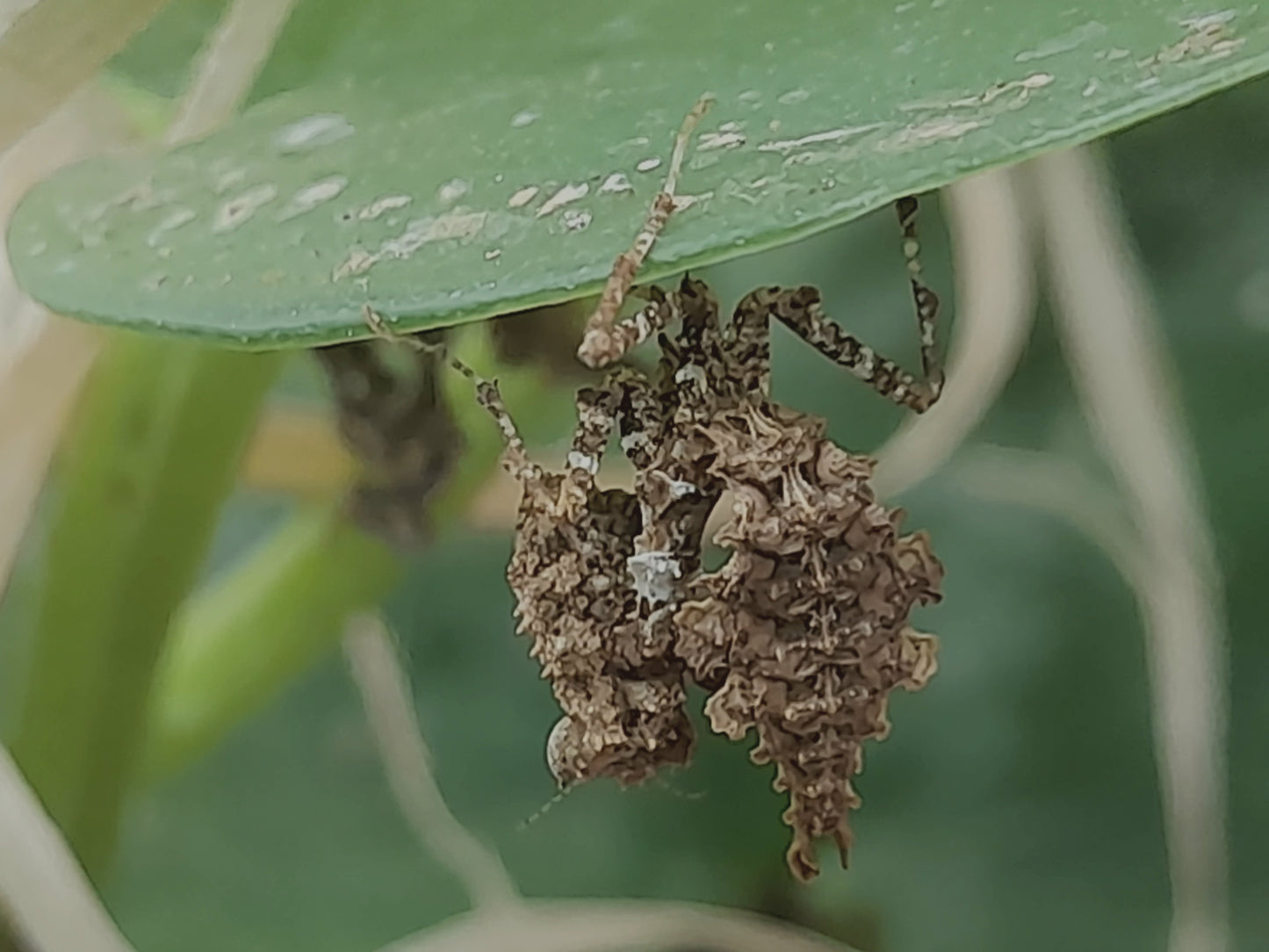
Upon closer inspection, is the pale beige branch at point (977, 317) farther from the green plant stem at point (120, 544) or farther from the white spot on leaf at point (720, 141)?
the white spot on leaf at point (720, 141)

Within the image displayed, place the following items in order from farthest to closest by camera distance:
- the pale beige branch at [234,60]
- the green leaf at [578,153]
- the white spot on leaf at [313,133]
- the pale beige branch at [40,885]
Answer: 1. the pale beige branch at [40,885]
2. the pale beige branch at [234,60]
3. the white spot on leaf at [313,133]
4. the green leaf at [578,153]

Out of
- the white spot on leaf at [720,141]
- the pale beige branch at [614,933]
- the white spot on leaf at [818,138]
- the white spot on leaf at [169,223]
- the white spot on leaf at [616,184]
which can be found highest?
the white spot on leaf at [169,223]

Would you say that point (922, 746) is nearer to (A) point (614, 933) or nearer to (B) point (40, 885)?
(A) point (614, 933)

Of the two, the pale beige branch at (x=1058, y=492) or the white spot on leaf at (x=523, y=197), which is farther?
the pale beige branch at (x=1058, y=492)

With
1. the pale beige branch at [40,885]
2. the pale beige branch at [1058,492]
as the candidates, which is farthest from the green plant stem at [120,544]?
the pale beige branch at [1058,492]

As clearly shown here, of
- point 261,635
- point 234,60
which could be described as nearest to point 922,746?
point 261,635

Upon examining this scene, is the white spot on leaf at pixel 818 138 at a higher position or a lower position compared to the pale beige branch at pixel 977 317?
higher
